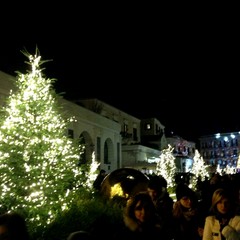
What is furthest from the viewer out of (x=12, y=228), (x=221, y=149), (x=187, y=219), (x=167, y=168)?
(x=221, y=149)

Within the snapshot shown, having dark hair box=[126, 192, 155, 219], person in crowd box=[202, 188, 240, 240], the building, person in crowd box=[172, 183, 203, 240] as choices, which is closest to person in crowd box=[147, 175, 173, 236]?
person in crowd box=[172, 183, 203, 240]

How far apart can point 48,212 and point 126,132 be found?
162 feet

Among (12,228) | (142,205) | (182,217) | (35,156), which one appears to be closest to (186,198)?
(182,217)

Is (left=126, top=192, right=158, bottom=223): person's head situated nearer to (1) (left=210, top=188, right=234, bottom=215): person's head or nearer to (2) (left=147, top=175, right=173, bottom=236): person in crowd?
(1) (left=210, top=188, right=234, bottom=215): person's head

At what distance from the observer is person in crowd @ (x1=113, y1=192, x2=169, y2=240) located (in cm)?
411

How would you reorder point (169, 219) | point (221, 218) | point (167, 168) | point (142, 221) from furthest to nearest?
1. point (167, 168)
2. point (169, 219)
3. point (221, 218)
4. point (142, 221)

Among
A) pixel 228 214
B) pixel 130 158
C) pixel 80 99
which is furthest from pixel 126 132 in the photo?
pixel 228 214

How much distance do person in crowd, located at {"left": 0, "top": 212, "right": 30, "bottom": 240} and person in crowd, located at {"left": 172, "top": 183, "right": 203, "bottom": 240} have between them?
340 cm

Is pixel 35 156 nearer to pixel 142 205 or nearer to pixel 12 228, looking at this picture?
pixel 142 205

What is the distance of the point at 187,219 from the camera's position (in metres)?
6.14

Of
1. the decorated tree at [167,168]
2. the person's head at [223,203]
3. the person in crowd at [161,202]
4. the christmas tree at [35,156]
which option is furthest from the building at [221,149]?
the person's head at [223,203]

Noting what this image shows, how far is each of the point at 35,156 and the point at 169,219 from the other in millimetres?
4110

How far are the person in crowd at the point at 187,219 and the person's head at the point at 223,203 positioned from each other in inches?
39.3

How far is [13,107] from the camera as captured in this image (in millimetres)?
9875
